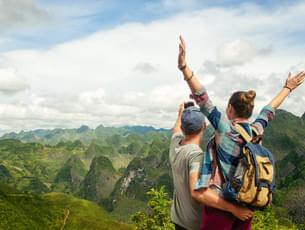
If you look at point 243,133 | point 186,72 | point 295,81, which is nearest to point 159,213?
point 243,133

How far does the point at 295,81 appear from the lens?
17.2 ft

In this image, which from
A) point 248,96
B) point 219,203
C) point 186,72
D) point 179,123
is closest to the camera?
point 219,203

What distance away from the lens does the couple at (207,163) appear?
3.63 m

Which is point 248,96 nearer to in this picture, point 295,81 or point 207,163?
point 207,163

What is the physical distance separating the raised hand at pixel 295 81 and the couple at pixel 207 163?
56.0 inches

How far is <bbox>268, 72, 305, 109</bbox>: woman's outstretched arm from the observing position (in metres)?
5.11

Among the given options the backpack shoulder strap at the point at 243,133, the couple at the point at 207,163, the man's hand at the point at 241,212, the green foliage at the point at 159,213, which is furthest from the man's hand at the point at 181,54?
the green foliage at the point at 159,213

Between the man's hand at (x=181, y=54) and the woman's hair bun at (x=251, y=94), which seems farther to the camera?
the man's hand at (x=181, y=54)

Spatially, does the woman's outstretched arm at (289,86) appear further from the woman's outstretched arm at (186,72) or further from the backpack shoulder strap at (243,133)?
the woman's outstretched arm at (186,72)

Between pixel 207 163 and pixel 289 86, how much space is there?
2880 millimetres

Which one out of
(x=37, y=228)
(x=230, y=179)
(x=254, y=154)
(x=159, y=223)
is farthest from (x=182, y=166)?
(x=37, y=228)

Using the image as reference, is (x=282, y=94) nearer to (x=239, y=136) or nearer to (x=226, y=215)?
(x=239, y=136)

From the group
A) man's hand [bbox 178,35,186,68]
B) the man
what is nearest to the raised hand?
the man

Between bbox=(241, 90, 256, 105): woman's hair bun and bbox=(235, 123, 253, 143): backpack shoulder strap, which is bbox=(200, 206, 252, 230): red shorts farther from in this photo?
bbox=(241, 90, 256, 105): woman's hair bun
